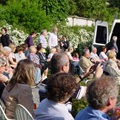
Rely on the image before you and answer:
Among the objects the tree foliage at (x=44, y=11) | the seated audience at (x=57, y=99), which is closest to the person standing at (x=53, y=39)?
the tree foliage at (x=44, y=11)

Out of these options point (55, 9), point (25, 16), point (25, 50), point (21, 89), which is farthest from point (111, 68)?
point (55, 9)

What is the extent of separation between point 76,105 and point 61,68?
102 centimetres

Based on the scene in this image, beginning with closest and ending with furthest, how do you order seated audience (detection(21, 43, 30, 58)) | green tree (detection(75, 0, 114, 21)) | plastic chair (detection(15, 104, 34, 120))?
1. plastic chair (detection(15, 104, 34, 120))
2. seated audience (detection(21, 43, 30, 58))
3. green tree (detection(75, 0, 114, 21))

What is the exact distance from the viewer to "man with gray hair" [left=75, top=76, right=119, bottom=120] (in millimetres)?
3955

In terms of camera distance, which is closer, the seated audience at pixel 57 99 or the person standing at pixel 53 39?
the seated audience at pixel 57 99

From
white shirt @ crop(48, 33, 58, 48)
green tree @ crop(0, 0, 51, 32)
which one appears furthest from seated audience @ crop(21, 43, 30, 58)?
green tree @ crop(0, 0, 51, 32)

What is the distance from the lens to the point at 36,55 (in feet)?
43.9

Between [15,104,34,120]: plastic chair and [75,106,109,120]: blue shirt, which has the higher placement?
[75,106,109,120]: blue shirt

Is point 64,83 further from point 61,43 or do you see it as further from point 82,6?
point 82,6

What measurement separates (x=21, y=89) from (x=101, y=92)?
6.99ft

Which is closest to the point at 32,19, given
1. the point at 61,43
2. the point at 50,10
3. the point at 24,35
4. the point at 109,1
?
the point at 24,35

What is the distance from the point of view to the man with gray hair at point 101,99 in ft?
13.0

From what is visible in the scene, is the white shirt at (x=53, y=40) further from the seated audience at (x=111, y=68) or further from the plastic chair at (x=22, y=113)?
the plastic chair at (x=22, y=113)

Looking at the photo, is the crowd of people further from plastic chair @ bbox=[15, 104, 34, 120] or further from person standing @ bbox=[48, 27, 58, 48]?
person standing @ bbox=[48, 27, 58, 48]
